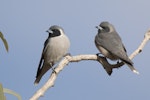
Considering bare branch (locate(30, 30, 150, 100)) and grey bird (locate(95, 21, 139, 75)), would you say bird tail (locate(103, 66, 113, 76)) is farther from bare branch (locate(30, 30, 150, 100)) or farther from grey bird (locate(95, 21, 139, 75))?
grey bird (locate(95, 21, 139, 75))

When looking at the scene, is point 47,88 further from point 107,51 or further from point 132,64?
point 107,51

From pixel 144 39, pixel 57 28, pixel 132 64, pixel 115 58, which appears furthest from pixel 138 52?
pixel 57 28

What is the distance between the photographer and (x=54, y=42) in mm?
5879

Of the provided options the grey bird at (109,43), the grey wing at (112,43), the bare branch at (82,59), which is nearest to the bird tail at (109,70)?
the bare branch at (82,59)

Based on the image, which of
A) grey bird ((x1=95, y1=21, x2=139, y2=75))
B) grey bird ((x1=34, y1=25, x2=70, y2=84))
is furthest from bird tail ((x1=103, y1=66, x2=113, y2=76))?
grey bird ((x1=34, y1=25, x2=70, y2=84))

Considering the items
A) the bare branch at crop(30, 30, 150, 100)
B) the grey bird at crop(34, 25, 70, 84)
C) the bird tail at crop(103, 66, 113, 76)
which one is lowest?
the grey bird at crop(34, 25, 70, 84)

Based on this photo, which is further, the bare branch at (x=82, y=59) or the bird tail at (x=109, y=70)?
the bird tail at (x=109, y=70)

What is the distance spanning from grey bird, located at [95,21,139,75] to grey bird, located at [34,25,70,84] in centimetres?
49

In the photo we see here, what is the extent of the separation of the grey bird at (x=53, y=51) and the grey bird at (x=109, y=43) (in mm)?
489

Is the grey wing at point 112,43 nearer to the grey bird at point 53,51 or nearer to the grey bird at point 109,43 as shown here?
the grey bird at point 109,43

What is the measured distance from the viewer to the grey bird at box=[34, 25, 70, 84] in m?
5.40

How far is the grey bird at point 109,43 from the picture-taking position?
16.3 ft

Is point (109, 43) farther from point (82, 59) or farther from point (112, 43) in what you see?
point (82, 59)

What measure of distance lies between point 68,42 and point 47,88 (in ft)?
11.4
